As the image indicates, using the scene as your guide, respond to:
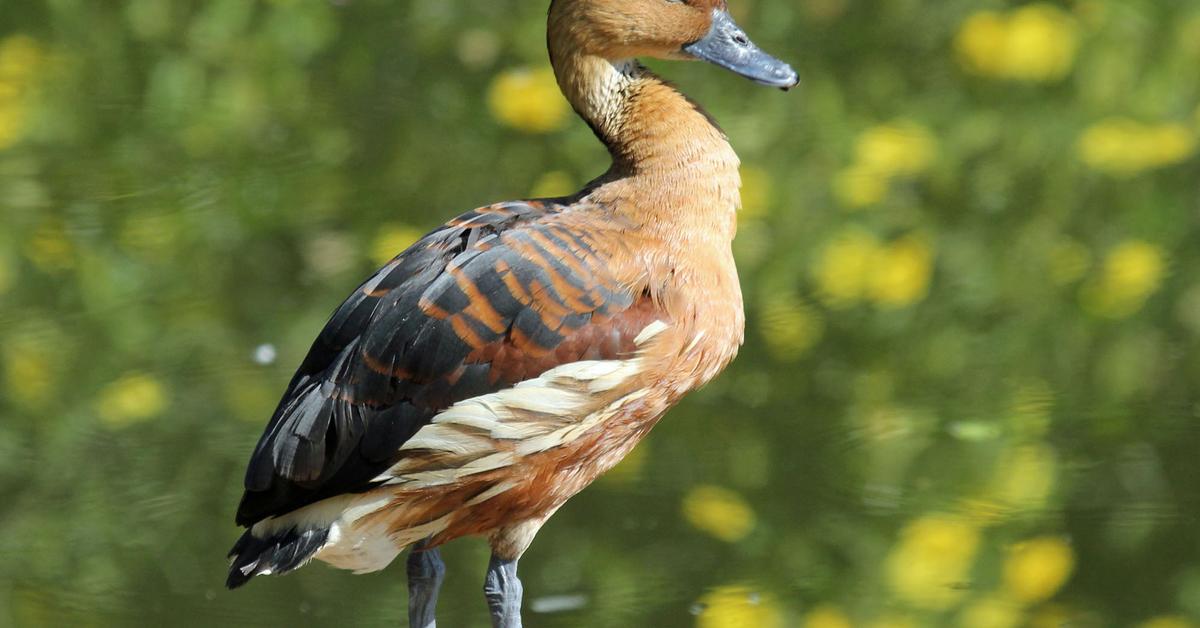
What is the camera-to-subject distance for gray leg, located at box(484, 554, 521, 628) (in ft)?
11.7

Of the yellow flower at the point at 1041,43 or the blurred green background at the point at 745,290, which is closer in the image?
the blurred green background at the point at 745,290

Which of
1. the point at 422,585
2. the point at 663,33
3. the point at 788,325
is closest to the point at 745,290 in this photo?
the point at 788,325

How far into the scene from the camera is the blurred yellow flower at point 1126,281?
5.43m

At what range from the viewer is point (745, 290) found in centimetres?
551

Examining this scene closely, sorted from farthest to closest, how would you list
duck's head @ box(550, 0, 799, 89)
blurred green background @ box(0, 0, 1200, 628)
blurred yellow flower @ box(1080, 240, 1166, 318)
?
blurred yellow flower @ box(1080, 240, 1166, 318) → blurred green background @ box(0, 0, 1200, 628) → duck's head @ box(550, 0, 799, 89)

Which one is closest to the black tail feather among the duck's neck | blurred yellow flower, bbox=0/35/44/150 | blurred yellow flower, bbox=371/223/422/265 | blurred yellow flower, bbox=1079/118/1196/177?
the duck's neck

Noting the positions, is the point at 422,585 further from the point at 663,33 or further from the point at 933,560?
the point at 933,560

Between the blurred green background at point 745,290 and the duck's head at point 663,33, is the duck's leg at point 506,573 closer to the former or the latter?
the blurred green background at point 745,290

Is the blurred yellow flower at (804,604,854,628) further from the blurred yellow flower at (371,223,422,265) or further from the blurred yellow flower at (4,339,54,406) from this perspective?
the blurred yellow flower at (4,339,54,406)

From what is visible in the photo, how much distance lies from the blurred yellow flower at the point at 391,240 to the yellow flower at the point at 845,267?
4.37ft

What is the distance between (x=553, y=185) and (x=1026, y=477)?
6.20 feet

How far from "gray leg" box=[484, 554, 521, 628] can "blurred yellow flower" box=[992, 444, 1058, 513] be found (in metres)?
1.64

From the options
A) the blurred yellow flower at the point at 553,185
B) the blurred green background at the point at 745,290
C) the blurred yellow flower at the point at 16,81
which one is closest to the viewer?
the blurred green background at the point at 745,290

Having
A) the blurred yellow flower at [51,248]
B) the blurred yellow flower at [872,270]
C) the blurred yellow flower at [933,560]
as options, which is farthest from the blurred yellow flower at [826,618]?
the blurred yellow flower at [51,248]
